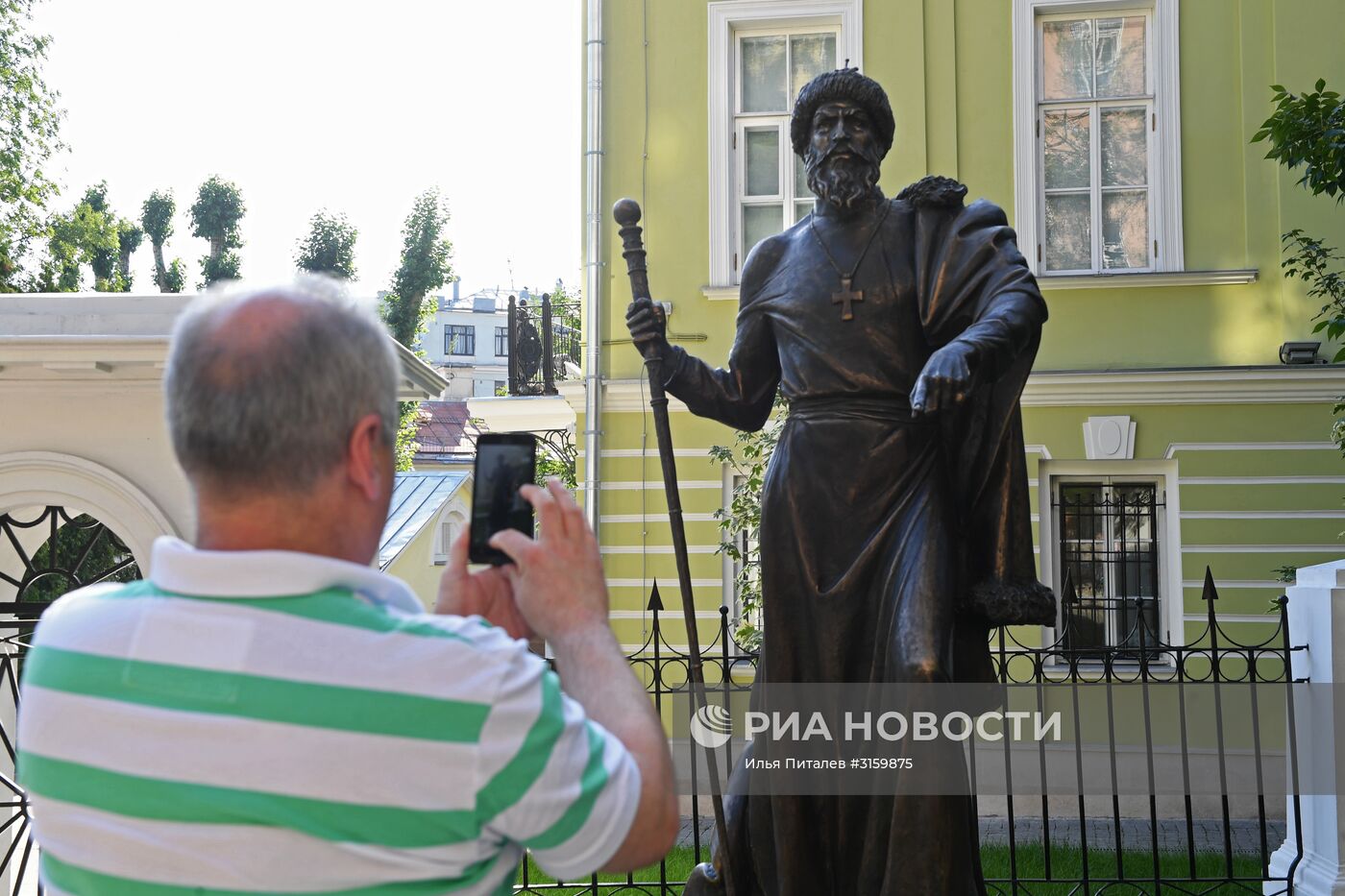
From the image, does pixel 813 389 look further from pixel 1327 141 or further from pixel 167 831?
pixel 1327 141

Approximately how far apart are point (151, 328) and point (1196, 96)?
966cm

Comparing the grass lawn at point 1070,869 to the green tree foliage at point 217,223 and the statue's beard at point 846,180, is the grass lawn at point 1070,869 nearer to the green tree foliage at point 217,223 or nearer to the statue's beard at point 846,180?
the statue's beard at point 846,180

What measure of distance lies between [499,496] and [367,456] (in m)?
0.29

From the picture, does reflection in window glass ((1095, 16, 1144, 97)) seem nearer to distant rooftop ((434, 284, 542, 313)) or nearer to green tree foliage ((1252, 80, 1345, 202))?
green tree foliage ((1252, 80, 1345, 202))

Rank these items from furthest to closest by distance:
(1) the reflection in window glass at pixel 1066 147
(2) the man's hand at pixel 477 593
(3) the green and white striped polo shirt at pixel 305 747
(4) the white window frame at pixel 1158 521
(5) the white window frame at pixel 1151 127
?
(1) the reflection in window glass at pixel 1066 147
(5) the white window frame at pixel 1151 127
(4) the white window frame at pixel 1158 521
(2) the man's hand at pixel 477 593
(3) the green and white striped polo shirt at pixel 305 747

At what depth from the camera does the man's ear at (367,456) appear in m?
1.50

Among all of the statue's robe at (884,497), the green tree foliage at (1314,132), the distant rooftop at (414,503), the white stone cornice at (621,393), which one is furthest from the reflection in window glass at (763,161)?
the statue's robe at (884,497)

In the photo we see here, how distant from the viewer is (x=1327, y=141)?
26.9 feet

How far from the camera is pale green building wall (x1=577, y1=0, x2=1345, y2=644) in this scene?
12297 millimetres

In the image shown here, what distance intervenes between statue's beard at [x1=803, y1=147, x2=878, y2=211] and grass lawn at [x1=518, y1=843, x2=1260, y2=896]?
16.0ft

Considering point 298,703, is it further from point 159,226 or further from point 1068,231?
point 159,226

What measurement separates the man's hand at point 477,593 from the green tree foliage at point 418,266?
1071 inches

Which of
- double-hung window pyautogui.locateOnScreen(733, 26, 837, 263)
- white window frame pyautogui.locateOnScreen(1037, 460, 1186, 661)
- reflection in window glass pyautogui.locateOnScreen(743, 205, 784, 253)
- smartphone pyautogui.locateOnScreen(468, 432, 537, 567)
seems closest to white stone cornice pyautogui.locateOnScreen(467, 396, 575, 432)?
reflection in window glass pyautogui.locateOnScreen(743, 205, 784, 253)

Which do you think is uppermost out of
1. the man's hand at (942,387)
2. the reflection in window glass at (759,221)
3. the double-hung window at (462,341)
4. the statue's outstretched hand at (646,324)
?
the double-hung window at (462,341)
